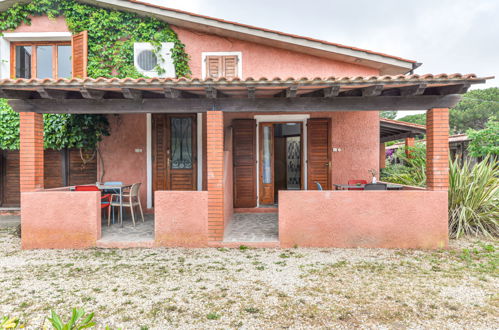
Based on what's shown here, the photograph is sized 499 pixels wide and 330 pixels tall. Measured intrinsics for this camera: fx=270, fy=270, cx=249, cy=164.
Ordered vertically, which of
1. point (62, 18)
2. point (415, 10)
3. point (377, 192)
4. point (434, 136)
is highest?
point (415, 10)

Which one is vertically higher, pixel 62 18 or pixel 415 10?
pixel 415 10

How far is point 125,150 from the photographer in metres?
8.34

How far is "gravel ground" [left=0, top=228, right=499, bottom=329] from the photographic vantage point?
9.78ft

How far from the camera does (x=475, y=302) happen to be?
3293 millimetres

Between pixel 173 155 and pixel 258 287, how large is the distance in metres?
5.62

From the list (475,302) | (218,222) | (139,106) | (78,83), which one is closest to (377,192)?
(475,302)

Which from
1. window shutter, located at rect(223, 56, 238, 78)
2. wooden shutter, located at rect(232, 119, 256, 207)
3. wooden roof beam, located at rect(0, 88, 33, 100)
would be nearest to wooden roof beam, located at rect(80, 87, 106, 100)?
wooden roof beam, located at rect(0, 88, 33, 100)

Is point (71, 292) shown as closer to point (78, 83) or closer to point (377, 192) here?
point (78, 83)

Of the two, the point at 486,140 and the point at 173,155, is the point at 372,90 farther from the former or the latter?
the point at 486,140

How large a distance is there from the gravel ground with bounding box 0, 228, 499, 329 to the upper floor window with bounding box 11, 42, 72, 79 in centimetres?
585

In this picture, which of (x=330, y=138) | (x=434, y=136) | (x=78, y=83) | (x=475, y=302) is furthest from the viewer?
(x=330, y=138)

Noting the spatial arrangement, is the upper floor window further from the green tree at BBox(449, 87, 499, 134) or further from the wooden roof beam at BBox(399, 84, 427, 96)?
the green tree at BBox(449, 87, 499, 134)

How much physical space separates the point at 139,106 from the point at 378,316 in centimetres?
534

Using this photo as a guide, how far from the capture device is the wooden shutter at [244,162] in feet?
27.3
